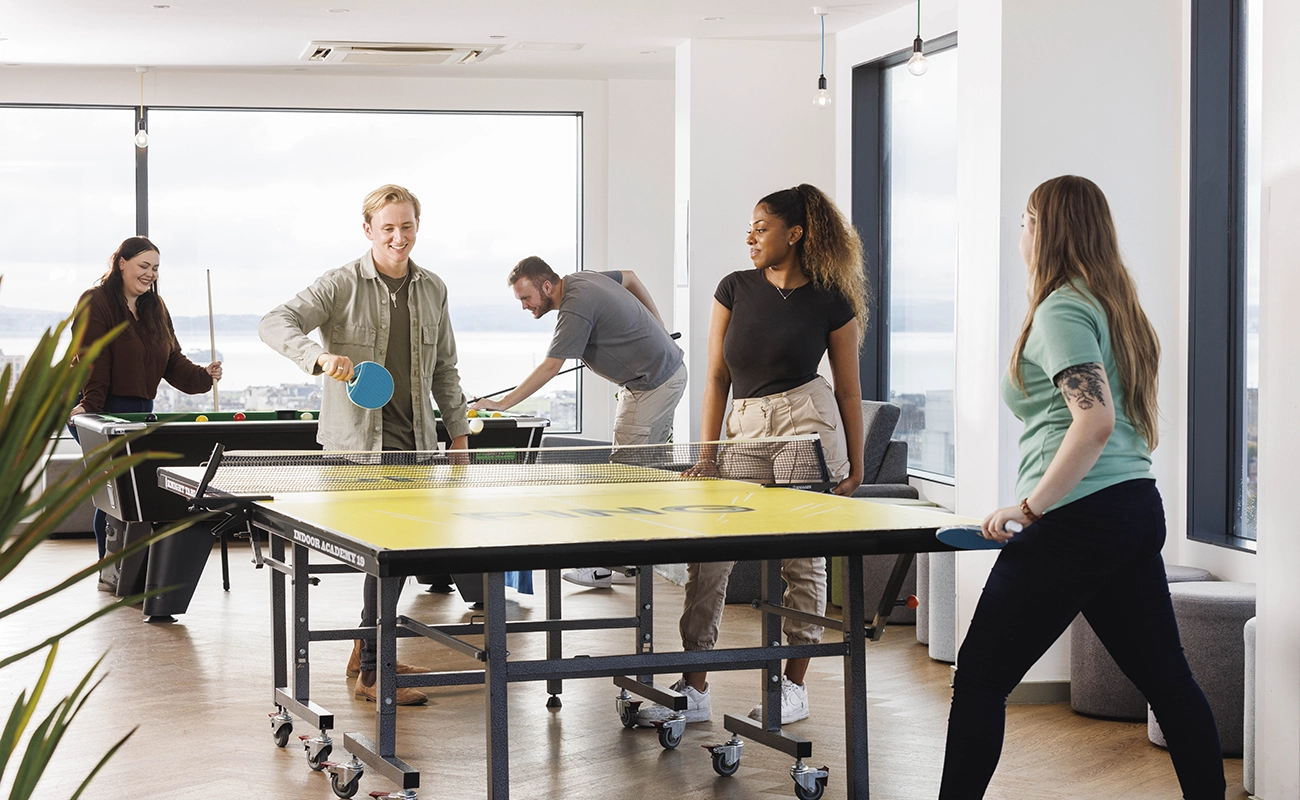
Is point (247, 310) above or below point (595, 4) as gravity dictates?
below

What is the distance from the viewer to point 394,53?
8.14 metres

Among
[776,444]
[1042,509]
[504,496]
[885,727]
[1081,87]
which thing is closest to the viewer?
[1042,509]

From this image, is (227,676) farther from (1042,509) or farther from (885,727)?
(1042,509)

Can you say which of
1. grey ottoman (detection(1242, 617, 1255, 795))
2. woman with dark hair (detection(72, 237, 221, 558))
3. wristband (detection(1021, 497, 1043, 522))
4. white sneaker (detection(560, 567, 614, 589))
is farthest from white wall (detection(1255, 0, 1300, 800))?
woman with dark hair (detection(72, 237, 221, 558))

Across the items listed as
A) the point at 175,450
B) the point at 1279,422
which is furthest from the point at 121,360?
the point at 1279,422

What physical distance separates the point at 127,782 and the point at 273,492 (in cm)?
88

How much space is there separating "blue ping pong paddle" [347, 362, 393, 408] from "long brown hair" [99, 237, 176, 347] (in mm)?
2453

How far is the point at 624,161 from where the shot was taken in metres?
9.38

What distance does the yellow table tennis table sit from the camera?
8.06ft

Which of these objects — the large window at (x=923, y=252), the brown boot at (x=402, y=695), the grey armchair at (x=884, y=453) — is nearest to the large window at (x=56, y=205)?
the large window at (x=923, y=252)

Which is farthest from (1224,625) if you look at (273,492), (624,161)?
(624,161)

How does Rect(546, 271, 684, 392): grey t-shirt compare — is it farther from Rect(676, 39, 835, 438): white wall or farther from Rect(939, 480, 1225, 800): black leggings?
Rect(939, 480, 1225, 800): black leggings

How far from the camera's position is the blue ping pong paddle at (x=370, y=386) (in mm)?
3869

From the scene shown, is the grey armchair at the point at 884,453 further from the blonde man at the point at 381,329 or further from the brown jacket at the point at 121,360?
the brown jacket at the point at 121,360
